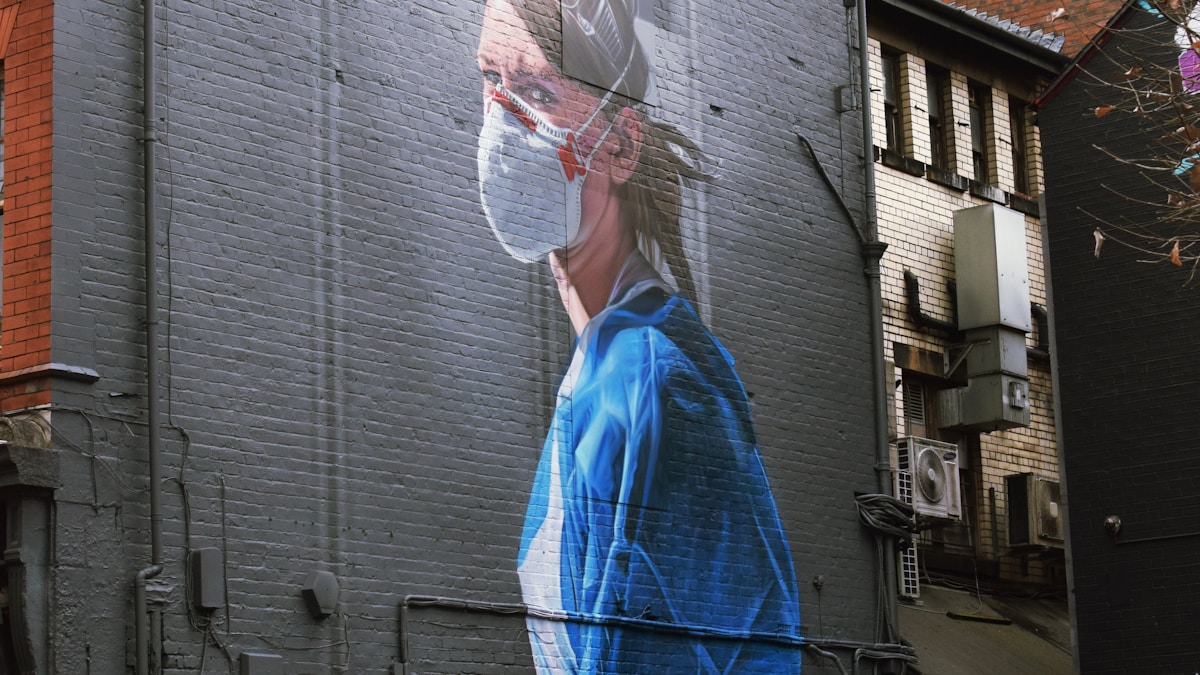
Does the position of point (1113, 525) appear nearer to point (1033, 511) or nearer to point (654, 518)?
point (1033, 511)

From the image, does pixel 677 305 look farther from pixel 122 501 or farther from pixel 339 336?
pixel 122 501

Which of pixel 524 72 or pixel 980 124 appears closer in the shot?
pixel 524 72

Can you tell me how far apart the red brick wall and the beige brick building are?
472 inches

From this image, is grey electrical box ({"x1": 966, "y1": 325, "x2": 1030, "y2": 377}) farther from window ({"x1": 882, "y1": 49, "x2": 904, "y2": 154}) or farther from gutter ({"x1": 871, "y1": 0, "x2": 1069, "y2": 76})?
gutter ({"x1": 871, "y1": 0, "x2": 1069, "y2": 76})

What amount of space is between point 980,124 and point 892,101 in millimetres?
2148

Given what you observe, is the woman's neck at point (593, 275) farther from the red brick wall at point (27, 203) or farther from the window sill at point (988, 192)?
the window sill at point (988, 192)

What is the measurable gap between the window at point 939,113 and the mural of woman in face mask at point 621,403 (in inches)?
292

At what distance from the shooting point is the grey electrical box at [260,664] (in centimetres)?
1353

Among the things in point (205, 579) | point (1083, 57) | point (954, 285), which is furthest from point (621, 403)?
point (1083, 57)

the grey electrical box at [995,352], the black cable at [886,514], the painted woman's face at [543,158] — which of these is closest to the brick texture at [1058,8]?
the grey electrical box at [995,352]

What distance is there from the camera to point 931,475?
21828mm

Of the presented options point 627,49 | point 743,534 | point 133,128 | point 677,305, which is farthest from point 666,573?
point 133,128

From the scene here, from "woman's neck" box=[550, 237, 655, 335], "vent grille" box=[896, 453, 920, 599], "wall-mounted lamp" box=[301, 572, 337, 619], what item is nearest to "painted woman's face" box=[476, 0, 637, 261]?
"woman's neck" box=[550, 237, 655, 335]

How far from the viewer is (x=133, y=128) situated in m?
13.8
